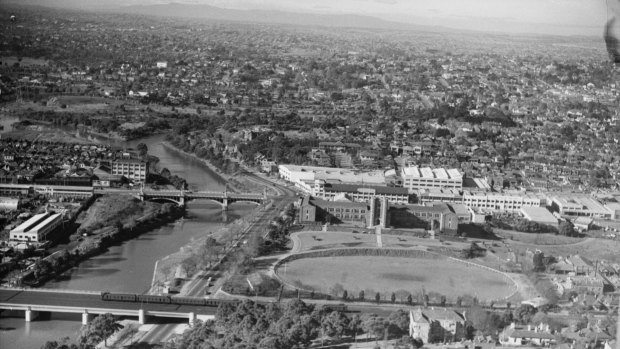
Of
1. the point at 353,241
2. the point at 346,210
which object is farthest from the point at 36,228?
the point at 346,210

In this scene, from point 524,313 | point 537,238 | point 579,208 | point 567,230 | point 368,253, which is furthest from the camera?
point 579,208

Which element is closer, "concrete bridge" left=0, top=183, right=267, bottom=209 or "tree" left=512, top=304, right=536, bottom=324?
"tree" left=512, top=304, right=536, bottom=324

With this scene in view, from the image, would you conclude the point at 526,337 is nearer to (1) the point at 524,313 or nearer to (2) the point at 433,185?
(1) the point at 524,313

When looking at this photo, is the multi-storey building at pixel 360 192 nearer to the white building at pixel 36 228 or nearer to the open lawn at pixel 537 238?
the open lawn at pixel 537 238

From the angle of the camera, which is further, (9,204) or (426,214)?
(9,204)

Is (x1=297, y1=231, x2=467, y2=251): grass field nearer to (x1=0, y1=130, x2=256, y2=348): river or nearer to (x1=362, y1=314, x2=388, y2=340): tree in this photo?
(x1=0, y1=130, x2=256, y2=348): river

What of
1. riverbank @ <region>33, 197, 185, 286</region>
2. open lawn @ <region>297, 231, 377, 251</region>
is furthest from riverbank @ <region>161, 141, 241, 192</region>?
open lawn @ <region>297, 231, 377, 251</region>
